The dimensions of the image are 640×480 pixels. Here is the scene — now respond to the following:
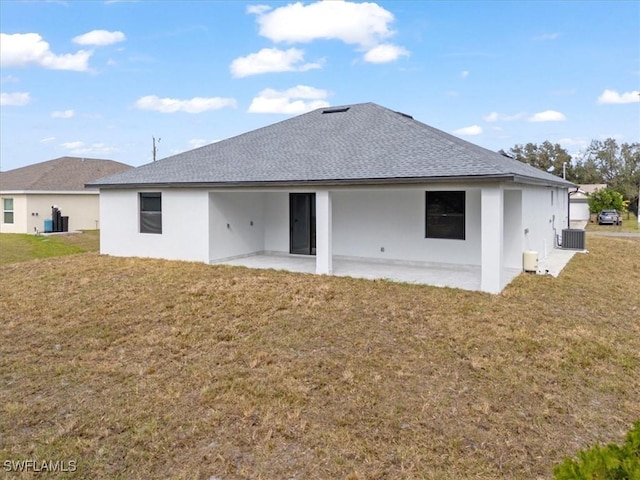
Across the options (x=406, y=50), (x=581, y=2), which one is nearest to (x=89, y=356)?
(x=581, y=2)

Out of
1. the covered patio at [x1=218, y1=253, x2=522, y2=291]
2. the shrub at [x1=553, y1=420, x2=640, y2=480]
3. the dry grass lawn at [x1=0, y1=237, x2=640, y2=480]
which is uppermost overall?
the shrub at [x1=553, y1=420, x2=640, y2=480]

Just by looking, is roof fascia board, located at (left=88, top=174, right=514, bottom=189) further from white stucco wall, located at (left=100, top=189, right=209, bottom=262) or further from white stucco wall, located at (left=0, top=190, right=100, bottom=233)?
white stucco wall, located at (left=0, top=190, right=100, bottom=233)

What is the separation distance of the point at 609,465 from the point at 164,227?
12.5 metres

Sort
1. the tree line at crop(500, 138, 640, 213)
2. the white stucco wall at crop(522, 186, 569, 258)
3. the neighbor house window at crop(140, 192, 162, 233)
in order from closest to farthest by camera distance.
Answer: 1. the white stucco wall at crop(522, 186, 569, 258)
2. the neighbor house window at crop(140, 192, 162, 233)
3. the tree line at crop(500, 138, 640, 213)

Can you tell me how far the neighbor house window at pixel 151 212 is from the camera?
13117 millimetres

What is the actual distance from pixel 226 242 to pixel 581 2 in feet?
46.5

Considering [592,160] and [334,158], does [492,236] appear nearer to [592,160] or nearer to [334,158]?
[334,158]

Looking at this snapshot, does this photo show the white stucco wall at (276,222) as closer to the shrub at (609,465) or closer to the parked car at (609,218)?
the shrub at (609,465)

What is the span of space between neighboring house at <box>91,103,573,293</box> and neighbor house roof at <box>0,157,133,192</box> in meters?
13.9

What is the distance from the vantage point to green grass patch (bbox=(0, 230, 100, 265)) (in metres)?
16.2

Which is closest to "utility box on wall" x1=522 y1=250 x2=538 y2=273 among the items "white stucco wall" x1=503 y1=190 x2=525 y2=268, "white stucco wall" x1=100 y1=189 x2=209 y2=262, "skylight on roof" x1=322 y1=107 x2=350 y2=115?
"white stucco wall" x1=503 y1=190 x2=525 y2=268

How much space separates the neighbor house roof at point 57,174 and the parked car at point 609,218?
118 ft

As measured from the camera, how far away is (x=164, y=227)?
1295cm

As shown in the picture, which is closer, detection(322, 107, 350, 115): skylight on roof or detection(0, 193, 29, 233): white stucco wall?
detection(322, 107, 350, 115): skylight on roof
